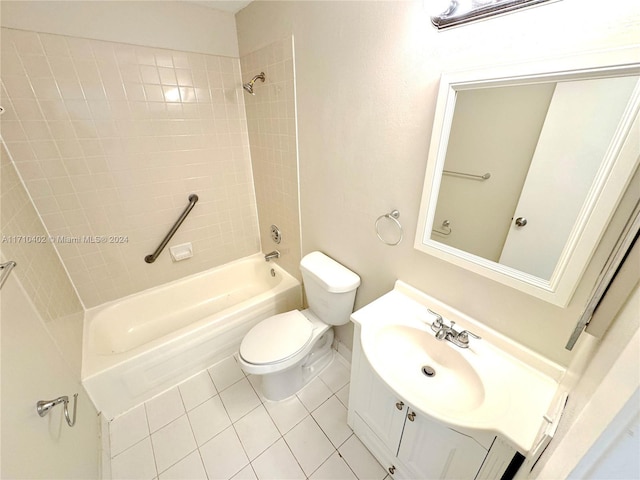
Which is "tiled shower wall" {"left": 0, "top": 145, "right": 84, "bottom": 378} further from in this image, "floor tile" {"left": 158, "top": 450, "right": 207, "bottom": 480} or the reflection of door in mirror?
the reflection of door in mirror

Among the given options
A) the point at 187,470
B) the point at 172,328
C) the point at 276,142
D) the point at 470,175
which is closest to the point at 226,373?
the point at 187,470

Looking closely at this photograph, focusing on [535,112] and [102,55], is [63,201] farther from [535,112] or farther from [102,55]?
[535,112]

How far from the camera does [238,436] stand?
1357mm

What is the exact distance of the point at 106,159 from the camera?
1.58m

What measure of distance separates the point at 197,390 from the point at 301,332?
2.62ft

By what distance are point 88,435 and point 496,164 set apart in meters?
2.08

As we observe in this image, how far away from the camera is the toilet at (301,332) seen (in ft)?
4.39

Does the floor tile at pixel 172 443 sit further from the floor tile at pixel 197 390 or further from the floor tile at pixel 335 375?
the floor tile at pixel 335 375

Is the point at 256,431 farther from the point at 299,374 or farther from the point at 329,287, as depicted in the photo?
the point at 329,287

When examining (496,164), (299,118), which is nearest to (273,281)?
(299,118)

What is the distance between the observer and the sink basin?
820 millimetres

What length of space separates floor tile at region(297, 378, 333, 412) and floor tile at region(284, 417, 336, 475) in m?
0.09

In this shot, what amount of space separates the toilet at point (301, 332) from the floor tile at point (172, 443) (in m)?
0.44

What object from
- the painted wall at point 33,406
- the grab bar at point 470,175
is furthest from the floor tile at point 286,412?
the grab bar at point 470,175
